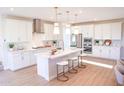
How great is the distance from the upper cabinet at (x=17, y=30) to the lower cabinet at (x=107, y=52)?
465 cm

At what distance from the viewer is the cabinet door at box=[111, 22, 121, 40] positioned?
699cm

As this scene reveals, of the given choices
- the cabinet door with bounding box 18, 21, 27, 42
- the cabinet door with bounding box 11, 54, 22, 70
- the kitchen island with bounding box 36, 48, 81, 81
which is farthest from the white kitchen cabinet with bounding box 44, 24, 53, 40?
the kitchen island with bounding box 36, 48, 81, 81

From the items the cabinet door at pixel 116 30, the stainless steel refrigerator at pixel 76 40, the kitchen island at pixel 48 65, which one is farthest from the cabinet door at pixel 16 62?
the cabinet door at pixel 116 30

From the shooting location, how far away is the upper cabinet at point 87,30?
813 cm

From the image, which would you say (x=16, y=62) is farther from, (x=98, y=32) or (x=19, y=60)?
(x=98, y=32)

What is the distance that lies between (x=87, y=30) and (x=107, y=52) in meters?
2.17

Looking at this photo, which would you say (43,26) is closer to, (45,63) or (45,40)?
(45,40)

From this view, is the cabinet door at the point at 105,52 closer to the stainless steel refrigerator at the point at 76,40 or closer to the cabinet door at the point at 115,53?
the cabinet door at the point at 115,53

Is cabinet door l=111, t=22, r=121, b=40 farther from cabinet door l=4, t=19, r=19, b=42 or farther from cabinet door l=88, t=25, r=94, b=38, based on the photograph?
cabinet door l=4, t=19, r=19, b=42

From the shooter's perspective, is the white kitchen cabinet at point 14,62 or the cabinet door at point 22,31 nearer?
the white kitchen cabinet at point 14,62

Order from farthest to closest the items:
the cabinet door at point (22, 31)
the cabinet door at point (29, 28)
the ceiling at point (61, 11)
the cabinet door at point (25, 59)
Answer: the cabinet door at point (29, 28), the cabinet door at point (22, 31), the cabinet door at point (25, 59), the ceiling at point (61, 11)

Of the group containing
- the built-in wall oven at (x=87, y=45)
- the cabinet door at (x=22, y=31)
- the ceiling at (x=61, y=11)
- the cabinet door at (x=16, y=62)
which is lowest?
the cabinet door at (x=16, y=62)
